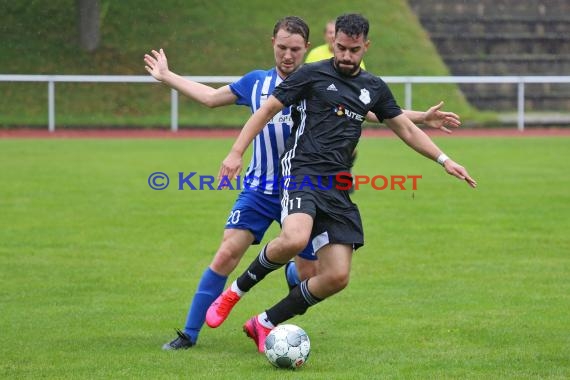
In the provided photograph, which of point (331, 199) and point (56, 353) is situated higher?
point (331, 199)

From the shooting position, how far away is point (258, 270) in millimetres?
6363

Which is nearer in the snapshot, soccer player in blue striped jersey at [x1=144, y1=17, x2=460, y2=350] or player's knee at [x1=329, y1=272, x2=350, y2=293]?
player's knee at [x1=329, y1=272, x2=350, y2=293]

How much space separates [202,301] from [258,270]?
0.45 meters

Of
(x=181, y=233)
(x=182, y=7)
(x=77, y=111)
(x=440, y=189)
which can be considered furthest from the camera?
(x=182, y=7)

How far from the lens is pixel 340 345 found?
258 inches

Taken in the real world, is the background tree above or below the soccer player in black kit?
above

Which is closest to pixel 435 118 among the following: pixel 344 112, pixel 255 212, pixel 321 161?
pixel 344 112

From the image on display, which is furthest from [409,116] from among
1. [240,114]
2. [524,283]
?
[240,114]

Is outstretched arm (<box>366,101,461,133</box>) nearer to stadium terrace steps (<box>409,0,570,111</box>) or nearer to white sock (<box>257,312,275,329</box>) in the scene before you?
white sock (<box>257,312,275,329</box>)

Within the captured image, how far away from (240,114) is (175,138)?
3.91m

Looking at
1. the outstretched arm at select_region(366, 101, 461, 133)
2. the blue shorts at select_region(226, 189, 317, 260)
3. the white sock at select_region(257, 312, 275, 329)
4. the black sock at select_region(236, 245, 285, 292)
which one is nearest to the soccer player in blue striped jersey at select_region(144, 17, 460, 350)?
the blue shorts at select_region(226, 189, 317, 260)

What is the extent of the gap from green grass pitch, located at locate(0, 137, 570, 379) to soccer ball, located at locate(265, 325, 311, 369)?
0.28 feet

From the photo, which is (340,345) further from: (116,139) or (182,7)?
(182,7)

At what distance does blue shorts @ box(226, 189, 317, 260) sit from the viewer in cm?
653
